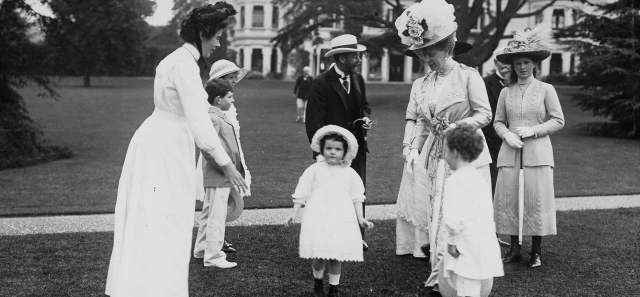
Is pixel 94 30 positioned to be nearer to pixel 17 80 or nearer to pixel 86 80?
pixel 17 80

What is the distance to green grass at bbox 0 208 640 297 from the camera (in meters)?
5.65

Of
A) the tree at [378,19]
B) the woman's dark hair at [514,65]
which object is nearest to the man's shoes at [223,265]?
the woman's dark hair at [514,65]

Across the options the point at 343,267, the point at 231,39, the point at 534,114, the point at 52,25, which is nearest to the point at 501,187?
the point at 534,114

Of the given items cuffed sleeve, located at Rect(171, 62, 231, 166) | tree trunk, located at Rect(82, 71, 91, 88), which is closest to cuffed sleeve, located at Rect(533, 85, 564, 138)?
cuffed sleeve, located at Rect(171, 62, 231, 166)

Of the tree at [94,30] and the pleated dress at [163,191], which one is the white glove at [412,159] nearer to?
the pleated dress at [163,191]

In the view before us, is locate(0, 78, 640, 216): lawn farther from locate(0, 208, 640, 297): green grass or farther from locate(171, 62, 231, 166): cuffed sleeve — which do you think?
locate(171, 62, 231, 166): cuffed sleeve

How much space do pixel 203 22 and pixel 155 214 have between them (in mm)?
1316

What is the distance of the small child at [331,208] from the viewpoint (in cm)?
515

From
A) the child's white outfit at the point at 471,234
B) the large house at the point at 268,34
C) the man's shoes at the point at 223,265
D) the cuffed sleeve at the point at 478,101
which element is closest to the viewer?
the child's white outfit at the point at 471,234

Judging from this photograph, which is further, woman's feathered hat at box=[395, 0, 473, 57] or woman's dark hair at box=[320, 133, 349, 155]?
woman's feathered hat at box=[395, 0, 473, 57]

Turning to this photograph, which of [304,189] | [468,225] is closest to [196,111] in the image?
[304,189]

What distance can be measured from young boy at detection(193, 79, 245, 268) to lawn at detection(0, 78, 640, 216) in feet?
9.87

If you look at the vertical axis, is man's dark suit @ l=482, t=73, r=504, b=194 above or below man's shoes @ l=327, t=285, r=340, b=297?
above

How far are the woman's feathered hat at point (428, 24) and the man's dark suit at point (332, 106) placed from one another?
1408 millimetres
